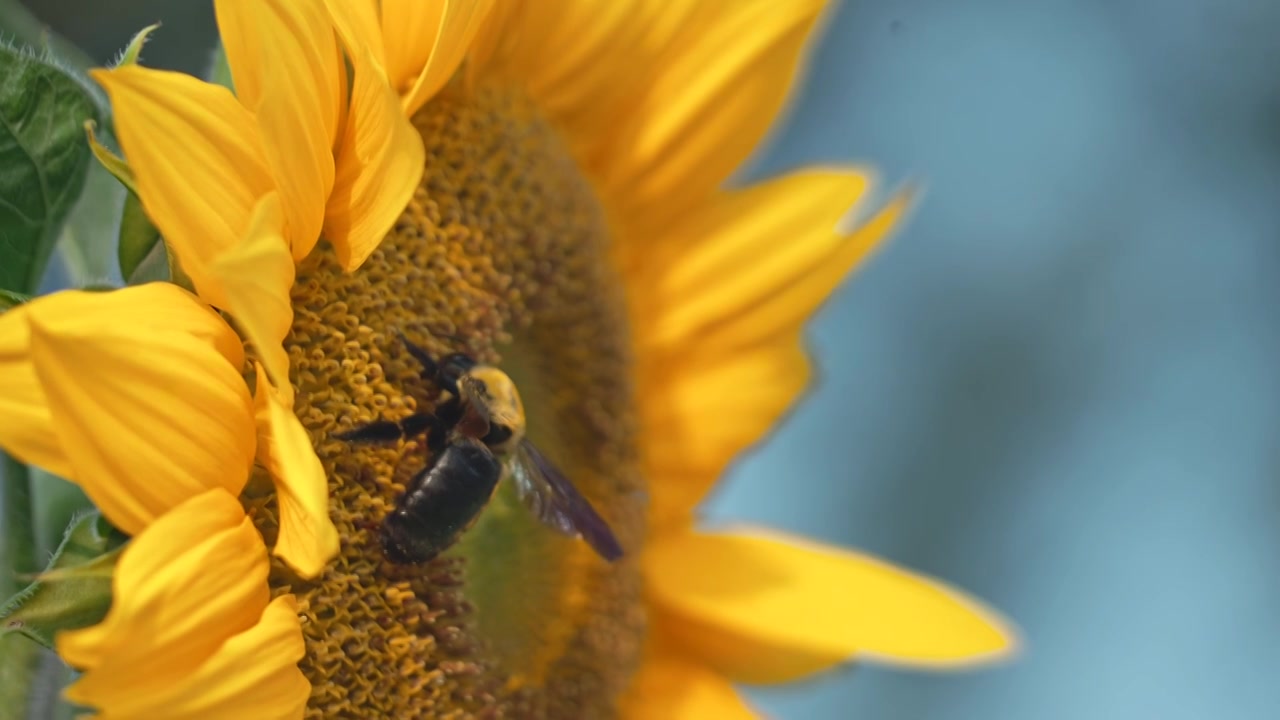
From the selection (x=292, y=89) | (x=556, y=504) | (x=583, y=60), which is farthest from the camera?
(x=583, y=60)

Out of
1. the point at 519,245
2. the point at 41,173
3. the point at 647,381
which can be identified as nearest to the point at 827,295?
the point at 647,381

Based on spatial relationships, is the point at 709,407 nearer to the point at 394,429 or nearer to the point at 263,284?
the point at 394,429

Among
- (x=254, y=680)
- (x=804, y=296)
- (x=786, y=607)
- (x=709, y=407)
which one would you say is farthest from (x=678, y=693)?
(x=254, y=680)

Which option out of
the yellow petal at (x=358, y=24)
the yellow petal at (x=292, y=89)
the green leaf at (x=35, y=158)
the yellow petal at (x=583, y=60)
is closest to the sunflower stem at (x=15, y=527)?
the green leaf at (x=35, y=158)

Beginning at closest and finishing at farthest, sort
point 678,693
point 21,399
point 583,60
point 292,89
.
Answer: point 21,399 → point 292,89 → point 583,60 → point 678,693

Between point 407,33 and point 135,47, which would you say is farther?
point 407,33

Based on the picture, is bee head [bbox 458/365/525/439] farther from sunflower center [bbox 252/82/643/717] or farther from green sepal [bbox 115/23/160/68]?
green sepal [bbox 115/23/160/68]
